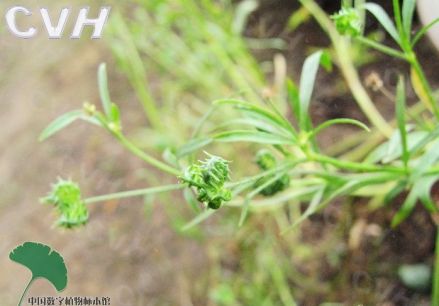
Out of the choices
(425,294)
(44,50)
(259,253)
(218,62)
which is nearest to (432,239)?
(425,294)

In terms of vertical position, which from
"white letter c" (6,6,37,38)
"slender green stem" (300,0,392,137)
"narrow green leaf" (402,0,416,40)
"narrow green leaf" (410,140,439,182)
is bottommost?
"narrow green leaf" (410,140,439,182)

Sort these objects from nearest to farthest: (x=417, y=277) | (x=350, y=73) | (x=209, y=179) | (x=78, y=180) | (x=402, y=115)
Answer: (x=209, y=179)
(x=402, y=115)
(x=417, y=277)
(x=350, y=73)
(x=78, y=180)

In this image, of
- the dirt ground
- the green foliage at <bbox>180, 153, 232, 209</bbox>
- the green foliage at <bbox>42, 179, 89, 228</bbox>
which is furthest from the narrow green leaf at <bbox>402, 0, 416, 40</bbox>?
the dirt ground

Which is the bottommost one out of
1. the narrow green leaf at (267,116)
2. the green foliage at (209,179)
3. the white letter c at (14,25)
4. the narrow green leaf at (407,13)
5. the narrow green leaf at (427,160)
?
the green foliage at (209,179)

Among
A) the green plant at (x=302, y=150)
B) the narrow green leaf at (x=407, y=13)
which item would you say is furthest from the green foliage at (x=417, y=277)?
the narrow green leaf at (x=407, y=13)

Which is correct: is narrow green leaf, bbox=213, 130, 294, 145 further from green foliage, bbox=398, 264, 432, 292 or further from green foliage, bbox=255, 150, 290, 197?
green foliage, bbox=398, 264, 432, 292

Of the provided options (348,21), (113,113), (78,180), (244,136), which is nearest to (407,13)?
(348,21)

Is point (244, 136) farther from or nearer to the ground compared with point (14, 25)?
nearer to the ground

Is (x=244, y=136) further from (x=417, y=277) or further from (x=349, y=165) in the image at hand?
(x=417, y=277)

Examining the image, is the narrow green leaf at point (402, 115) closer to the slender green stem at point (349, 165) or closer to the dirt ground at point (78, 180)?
the slender green stem at point (349, 165)
